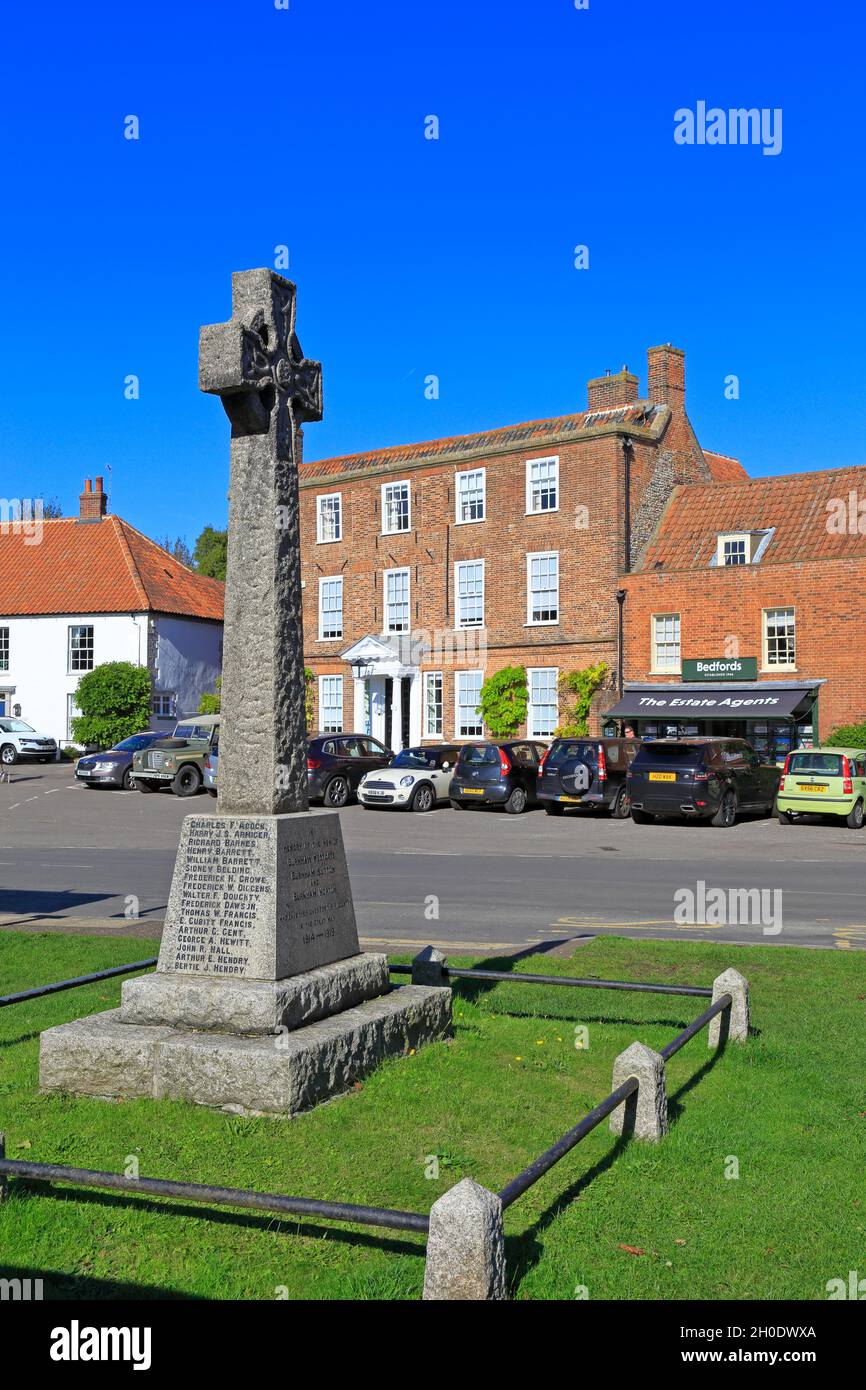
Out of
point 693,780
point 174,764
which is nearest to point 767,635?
point 693,780

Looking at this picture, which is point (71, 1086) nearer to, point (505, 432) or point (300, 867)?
point (300, 867)

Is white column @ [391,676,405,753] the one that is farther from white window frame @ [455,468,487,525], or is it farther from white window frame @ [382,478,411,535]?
white window frame @ [455,468,487,525]

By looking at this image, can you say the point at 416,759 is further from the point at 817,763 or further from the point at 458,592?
the point at 817,763

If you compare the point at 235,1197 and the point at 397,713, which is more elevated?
the point at 397,713

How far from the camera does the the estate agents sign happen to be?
31625 mm

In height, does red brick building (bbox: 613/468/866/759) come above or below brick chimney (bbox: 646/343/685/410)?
below

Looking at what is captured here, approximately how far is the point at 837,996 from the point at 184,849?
4893 mm

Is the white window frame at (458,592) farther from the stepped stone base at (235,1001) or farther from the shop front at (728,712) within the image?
the stepped stone base at (235,1001)

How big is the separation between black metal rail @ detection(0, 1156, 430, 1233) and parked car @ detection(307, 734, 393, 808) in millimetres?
23801

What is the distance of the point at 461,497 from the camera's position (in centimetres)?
3812

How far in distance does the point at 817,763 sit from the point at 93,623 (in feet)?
102

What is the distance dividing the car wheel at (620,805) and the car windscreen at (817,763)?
3.61 metres

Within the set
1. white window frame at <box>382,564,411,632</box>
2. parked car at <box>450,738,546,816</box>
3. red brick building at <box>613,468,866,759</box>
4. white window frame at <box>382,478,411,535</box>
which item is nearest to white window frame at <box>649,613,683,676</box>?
red brick building at <box>613,468,866,759</box>
